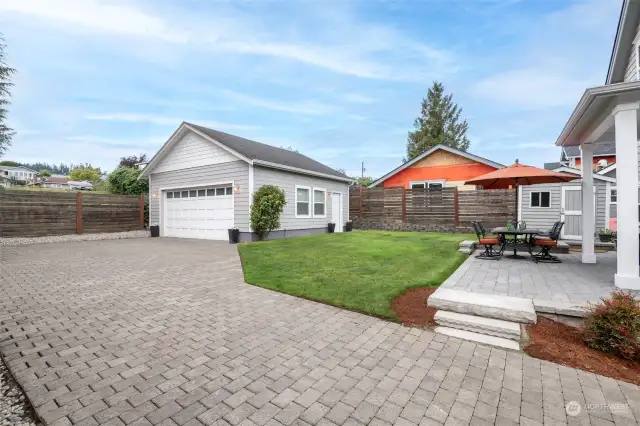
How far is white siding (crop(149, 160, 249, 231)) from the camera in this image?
12.5 meters

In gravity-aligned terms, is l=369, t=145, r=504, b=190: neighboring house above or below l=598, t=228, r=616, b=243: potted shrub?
above

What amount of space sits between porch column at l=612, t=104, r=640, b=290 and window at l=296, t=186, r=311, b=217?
11577 mm

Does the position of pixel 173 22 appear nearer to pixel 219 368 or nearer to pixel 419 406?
pixel 219 368

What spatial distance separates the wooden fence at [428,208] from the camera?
14688 mm

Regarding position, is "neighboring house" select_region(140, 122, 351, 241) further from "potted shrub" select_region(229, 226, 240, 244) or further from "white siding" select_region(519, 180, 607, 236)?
"white siding" select_region(519, 180, 607, 236)

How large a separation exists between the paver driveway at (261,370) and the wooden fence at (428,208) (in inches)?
526

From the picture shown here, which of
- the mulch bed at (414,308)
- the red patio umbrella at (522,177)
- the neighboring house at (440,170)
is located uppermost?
the neighboring house at (440,170)

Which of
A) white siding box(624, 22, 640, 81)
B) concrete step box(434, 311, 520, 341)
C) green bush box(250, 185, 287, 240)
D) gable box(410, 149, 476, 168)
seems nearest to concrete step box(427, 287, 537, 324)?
concrete step box(434, 311, 520, 341)

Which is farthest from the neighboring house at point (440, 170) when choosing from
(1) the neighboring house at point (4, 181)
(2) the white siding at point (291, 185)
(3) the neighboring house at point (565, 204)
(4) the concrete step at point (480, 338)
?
(1) the neighboring house at point (4, 181)

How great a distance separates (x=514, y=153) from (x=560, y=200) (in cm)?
2690

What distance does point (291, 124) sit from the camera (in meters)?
27.3

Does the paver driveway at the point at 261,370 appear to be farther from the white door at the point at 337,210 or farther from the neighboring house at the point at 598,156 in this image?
the neighboring house at the point at 598,156

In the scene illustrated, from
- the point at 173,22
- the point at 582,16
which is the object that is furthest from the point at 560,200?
the point at 173,22

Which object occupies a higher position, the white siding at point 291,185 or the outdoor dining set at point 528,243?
the white siding at point 291,185
